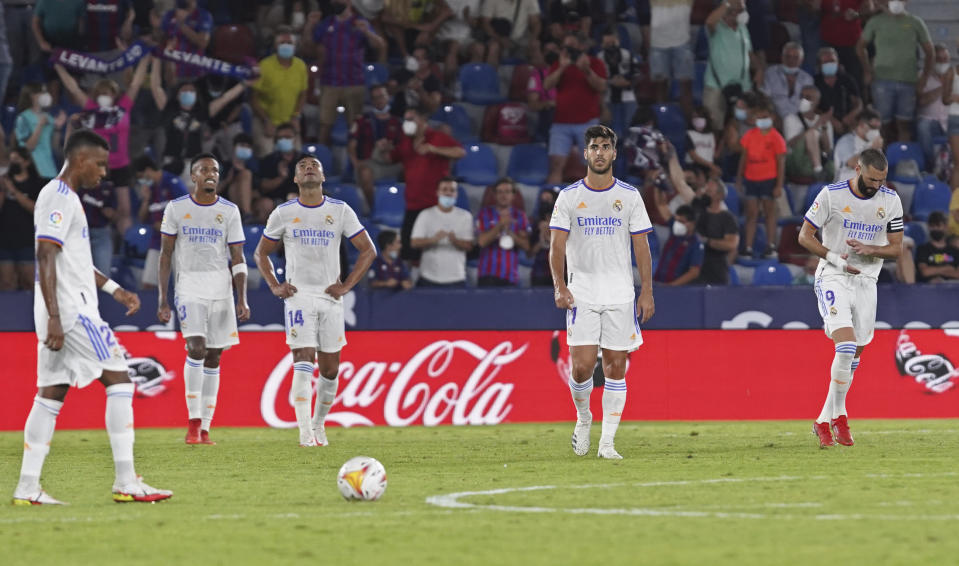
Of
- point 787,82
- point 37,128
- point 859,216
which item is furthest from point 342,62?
point 859,216

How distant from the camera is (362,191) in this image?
20000mm

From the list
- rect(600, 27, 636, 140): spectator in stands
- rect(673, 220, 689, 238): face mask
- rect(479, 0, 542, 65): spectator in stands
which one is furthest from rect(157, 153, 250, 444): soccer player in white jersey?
rect(479, 0, 542, 65): spectator in stands

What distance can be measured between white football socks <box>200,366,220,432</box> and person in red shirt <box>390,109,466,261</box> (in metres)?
4.82

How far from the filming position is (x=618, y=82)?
20.9 meters

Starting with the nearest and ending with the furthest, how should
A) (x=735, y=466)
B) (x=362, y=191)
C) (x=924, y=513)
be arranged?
(x=924, y=513)
(x=735, y=466)
(x=362, y=191)

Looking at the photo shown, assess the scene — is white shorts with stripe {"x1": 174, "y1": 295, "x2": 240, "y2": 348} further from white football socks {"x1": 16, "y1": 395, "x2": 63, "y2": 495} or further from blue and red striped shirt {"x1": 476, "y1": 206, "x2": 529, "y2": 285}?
white football socks {"x1": 16, "y1": 395, "x2": 63, "y2": 495}

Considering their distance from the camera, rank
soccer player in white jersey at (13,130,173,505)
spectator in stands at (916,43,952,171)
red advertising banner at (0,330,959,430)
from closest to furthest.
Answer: soccer player in white jersey at (13,130,173,505) < red advertising banner at (0,330,959,430) < spectator in stands at (916,43,952,171)

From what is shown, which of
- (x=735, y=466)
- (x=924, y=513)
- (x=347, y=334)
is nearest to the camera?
(x=924, y=513)

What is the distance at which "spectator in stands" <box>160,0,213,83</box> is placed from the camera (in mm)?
20172

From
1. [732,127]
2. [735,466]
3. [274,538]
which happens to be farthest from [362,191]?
[274,538]

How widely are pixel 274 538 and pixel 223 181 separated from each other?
12680 mm

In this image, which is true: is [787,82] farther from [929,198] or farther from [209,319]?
[209,319]

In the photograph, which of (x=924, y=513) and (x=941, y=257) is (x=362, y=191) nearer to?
(x=941, y=257)

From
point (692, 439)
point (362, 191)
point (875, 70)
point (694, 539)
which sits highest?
point (875, 70)
